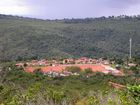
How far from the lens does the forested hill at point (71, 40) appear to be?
118 m

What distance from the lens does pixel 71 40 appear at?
134 m

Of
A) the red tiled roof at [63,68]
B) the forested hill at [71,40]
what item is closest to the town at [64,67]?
the red tiled roof at [63,68]

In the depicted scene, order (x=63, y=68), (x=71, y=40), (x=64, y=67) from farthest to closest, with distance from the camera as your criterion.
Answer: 1. (x=71, y=40)
2. (x=64, y=67)
3. (x=63, y=68)

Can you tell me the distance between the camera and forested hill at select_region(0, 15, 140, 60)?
117719mm

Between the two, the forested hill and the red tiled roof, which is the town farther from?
the forested hill

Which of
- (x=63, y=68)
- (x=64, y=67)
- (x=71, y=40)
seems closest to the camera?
(x=63, y=68)

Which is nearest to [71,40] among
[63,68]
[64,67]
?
[64,67]

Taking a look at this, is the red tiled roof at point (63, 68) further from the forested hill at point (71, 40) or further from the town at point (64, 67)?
the forested hill at point (71, 40)

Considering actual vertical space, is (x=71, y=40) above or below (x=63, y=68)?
below

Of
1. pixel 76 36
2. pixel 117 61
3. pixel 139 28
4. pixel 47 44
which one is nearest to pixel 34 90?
pixel 117 61

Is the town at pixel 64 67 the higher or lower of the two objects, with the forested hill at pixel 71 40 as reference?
higher

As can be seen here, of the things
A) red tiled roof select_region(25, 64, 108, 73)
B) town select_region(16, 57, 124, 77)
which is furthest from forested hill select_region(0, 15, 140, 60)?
red tiled roof select_region(25, 64, 108, 73)

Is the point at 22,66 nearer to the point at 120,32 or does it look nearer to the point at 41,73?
the point at 41,73

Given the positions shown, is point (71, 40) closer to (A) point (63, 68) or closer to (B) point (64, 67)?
(B) point (64, 67)
